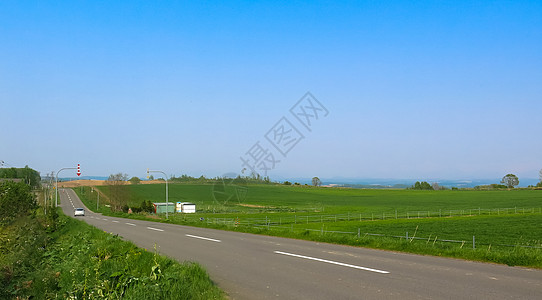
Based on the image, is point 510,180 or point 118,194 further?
point 510,180

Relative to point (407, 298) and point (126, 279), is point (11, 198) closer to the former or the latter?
point (126, 279)

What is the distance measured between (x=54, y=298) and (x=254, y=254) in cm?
609

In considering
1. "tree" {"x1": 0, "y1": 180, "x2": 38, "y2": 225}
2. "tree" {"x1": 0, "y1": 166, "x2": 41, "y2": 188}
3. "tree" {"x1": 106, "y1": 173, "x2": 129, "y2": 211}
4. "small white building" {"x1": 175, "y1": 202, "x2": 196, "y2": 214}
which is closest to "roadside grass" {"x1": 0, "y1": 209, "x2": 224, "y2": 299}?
"tree" {"x1": 0, "y1": 180, "x2": 38, "y2": 225}

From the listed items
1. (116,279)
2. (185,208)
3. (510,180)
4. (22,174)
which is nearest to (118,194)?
(185,208)

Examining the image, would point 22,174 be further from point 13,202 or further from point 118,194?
point 13,202

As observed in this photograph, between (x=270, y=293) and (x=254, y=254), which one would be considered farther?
(x=254, y=254)

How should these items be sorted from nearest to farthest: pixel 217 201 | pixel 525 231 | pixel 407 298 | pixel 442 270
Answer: pixel 407 298
pixel 442 270
pixel 525 231
pixel 217 201

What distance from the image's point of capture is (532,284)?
823cm

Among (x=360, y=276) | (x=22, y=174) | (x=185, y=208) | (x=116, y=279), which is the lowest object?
(x=185, y=208)

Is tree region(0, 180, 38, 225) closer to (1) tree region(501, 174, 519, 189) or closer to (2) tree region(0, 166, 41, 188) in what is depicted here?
(2) tree region(0, 166, 41, 188)

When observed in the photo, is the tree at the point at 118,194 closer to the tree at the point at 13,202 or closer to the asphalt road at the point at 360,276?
the tree at the point at 13,202

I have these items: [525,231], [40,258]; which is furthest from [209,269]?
[525,231]

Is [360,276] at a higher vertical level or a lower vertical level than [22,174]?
lower

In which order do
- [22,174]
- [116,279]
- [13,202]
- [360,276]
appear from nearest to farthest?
[116,279] → [360,276] → [13,202] → [22,174]
